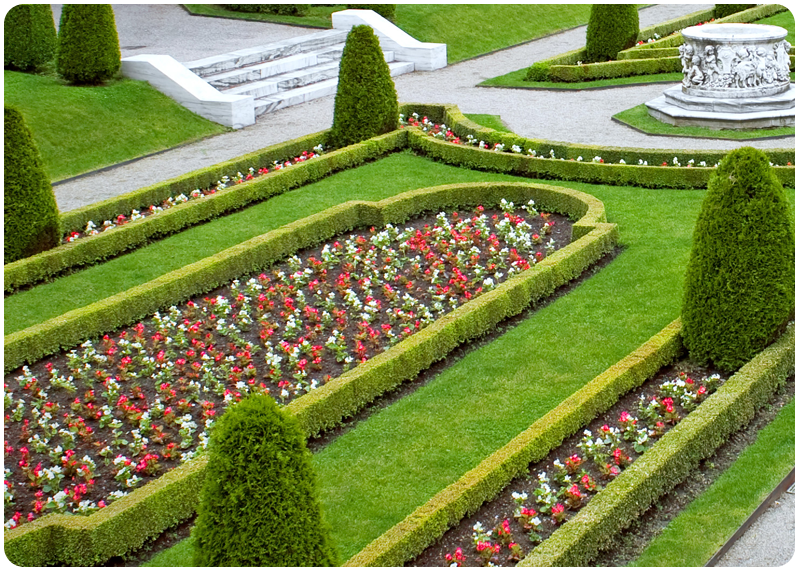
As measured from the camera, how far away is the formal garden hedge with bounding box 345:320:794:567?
297 inches

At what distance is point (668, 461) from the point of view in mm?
8336

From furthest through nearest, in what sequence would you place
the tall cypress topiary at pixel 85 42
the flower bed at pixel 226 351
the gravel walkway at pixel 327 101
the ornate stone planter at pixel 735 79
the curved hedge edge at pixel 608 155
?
the tall cypress topiary at pixel 85 42 → the ornate stone planter at pixel 735 79 → the gravel walkway at pixel 327 101 → the curved hedge edge at pixel 608 155 → the flower bed at pixel 226 351

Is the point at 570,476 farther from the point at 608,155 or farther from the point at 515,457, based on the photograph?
the point at 608,155

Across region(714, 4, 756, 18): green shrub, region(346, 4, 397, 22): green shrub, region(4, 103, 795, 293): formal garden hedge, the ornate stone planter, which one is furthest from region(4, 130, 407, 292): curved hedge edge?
region(714, 4, 756, 18): green shrub

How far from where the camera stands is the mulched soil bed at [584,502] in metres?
7.77

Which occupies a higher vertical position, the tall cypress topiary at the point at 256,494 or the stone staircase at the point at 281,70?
the stone staircase at the point at 281,70

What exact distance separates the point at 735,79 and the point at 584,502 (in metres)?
12.2

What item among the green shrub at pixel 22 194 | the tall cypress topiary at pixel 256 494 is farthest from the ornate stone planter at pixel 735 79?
the tall cypress topiary at pixel 256 494

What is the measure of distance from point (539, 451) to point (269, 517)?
327 centimetres

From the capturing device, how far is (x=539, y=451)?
8797 millimetres

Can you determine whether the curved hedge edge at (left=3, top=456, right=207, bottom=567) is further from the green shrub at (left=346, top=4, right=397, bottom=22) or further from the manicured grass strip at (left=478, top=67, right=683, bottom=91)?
the green shrub at (left=346, top=4, right=397, bottom=22)

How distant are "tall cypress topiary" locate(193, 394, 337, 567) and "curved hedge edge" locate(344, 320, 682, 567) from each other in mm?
1240

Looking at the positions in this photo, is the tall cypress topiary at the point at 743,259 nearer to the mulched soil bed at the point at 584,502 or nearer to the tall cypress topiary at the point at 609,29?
the mulched soil bed at the point at 584,502

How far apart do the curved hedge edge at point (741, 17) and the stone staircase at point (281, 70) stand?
5.92 m
